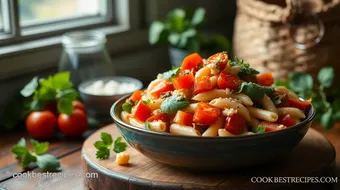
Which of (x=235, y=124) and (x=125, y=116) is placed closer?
(x=235, y=124)

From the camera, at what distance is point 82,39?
152 cm

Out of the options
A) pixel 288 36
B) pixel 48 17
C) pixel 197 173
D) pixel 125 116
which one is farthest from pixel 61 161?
pixel 288 36

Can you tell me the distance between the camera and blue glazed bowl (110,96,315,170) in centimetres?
96

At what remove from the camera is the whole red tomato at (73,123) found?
1.32 m

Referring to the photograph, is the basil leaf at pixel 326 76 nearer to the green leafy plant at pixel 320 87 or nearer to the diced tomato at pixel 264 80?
the green leafy plant at pixel 320 87

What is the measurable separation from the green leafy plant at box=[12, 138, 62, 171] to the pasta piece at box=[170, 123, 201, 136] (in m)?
0.28

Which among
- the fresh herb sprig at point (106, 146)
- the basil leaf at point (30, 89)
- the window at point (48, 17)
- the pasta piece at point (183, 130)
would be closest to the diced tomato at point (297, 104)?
the pasta piece at point (183, 130)

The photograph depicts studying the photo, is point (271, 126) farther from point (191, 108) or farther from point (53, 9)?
point (53, 9)

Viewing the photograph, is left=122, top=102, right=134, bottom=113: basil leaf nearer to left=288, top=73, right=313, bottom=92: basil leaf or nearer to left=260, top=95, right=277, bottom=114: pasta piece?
left=260, top=95, right=277, bottom=114: pasta piece

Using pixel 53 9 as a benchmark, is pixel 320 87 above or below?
below

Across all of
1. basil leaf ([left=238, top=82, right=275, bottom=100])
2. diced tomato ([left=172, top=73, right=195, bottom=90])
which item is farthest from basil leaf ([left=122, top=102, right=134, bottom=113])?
basil leaf ([left=238, top=82, right=275, bottom=100])

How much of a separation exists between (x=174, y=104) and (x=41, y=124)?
16.3 inches

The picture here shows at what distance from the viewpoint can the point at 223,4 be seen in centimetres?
204

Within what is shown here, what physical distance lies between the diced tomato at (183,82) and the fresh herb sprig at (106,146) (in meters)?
0.16
